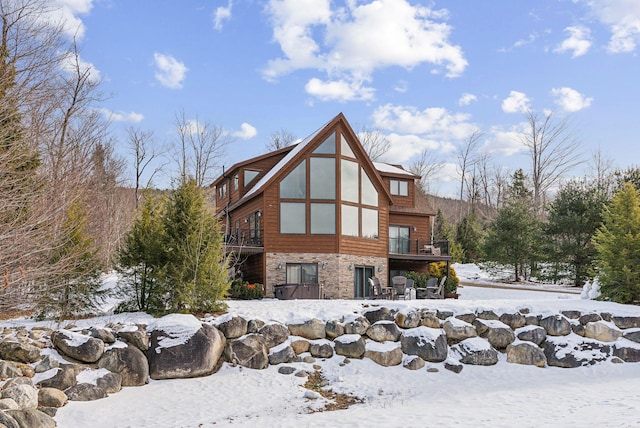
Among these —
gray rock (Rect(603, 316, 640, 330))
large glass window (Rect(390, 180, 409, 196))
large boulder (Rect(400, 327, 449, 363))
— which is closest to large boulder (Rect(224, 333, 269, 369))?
large boulder (Rect(400, 327, 449, 363))

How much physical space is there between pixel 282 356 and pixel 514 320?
20.2ft

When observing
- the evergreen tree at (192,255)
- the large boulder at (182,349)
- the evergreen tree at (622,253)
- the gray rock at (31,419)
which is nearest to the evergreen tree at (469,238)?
the evergreen tree at (622,253)

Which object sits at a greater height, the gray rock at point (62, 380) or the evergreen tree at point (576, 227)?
the evergreen tree at point (576, 227)

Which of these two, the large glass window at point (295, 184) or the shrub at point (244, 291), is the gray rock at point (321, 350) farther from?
the large glass window at point (295, 184)

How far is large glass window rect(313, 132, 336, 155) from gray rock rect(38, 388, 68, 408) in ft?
43.8

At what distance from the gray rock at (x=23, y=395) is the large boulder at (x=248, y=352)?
397 centimetres

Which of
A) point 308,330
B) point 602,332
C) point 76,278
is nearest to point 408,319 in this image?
point 308,330

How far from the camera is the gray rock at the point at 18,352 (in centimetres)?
978

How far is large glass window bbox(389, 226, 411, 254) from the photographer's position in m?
24.6

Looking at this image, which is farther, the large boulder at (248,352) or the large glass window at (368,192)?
the large glass window at (368,192)

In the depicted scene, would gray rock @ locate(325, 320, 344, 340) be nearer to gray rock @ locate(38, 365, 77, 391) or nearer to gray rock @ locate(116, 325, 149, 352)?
gray rock @ locate(116, 325, 149, 352)

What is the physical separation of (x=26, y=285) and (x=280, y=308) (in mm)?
5843

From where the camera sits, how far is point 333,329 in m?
12.5

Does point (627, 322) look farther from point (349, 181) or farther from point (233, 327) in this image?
point (349, 181)
